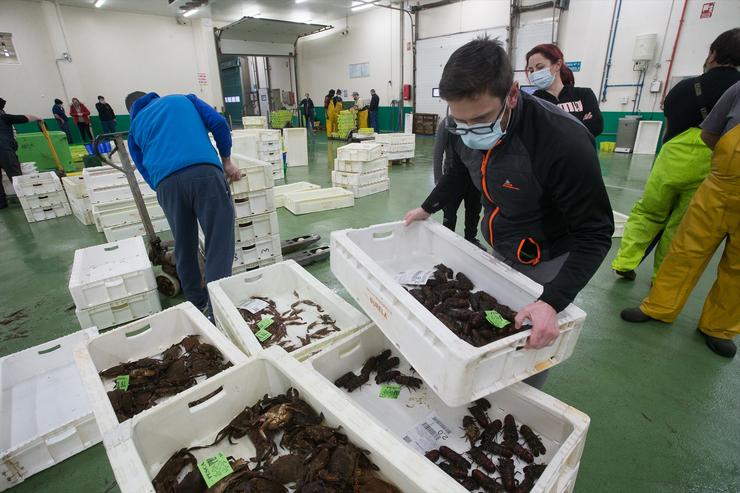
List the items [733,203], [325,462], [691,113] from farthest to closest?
[691,113] < [733,203] < [325,462]

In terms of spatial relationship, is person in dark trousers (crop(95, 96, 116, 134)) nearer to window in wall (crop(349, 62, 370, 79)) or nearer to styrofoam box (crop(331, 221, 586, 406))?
window in wall (crop(349, 62, 370, 79))

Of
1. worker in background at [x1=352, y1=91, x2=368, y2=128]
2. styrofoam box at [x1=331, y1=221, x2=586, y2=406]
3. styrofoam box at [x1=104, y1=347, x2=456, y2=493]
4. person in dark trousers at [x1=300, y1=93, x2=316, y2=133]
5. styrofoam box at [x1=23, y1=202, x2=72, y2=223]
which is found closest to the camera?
styrofoam box at [x1=104, y1=347, x2=456, y2=493]

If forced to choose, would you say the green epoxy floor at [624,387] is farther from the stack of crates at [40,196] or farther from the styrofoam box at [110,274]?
the stack of crates at [40,196]

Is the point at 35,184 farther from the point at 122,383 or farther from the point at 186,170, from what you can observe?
the point at 122,383

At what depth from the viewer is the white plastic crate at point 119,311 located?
262 centimetres

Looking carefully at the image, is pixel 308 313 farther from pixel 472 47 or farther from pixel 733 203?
pixel 733 203

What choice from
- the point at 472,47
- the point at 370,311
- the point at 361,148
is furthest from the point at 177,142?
the point at 361,148

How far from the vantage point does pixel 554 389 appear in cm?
215

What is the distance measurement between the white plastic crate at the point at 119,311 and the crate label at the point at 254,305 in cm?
116

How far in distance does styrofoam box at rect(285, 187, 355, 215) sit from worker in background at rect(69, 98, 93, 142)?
1054 cm

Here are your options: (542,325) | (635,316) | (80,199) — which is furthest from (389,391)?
(80,199)

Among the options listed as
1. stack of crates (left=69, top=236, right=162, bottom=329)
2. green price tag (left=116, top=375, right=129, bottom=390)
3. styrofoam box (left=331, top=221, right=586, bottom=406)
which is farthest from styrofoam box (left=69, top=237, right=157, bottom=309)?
styrofoam box (left=331, top=221, right=586, bottom=406)

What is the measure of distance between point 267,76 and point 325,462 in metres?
19.8

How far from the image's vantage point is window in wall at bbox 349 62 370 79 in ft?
47.6
